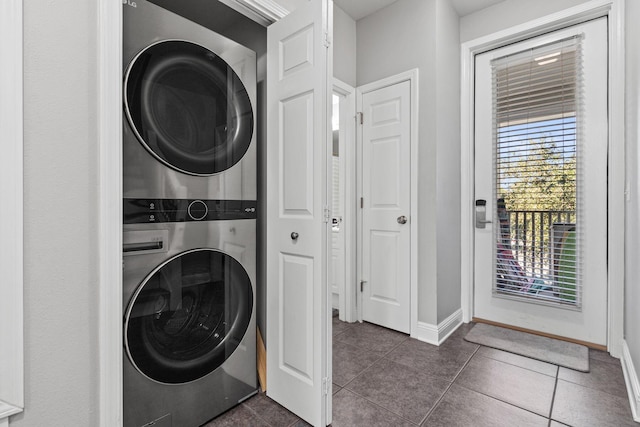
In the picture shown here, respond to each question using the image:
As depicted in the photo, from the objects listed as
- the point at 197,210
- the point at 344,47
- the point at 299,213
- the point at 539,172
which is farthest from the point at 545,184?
the point at 197,210

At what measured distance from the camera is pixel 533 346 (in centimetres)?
235

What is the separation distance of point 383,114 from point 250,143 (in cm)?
147

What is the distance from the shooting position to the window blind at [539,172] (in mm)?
2432

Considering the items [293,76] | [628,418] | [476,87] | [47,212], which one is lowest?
[628,418]

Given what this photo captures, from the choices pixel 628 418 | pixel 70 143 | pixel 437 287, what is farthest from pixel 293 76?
pixel 628 418

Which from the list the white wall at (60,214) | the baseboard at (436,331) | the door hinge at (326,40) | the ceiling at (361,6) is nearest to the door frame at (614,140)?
the baseboard at (436,331)

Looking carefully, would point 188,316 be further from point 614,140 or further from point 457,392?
point 614,140

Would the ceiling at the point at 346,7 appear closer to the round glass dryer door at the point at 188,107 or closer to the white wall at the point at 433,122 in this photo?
the white wall at the point at 433,122

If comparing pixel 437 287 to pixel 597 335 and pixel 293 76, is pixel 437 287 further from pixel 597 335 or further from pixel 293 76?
pixel 293 76

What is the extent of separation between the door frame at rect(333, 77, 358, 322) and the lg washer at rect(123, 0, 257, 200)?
4.28 ft

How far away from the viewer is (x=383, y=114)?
272 centimetres

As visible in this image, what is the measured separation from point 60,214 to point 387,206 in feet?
7.20

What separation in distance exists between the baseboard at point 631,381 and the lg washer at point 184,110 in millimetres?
2170

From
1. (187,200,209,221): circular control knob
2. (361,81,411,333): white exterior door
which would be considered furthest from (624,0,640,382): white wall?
(187,200,209,221): circular control knob
